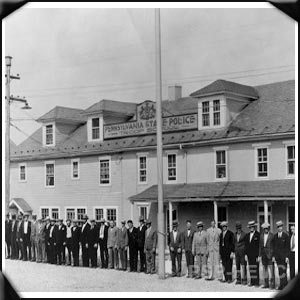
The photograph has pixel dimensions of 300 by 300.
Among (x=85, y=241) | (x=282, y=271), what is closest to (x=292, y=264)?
(x=282, y=271)

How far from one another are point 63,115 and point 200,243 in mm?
2042

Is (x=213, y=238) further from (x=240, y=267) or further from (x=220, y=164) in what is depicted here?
(x=220, y=164)

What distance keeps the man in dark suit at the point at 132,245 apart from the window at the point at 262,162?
1.47m

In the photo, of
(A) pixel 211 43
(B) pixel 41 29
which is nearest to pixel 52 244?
(B) pixel 41 29

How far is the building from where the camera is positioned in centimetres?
663

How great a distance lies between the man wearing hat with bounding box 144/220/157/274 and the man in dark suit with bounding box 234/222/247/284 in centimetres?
87

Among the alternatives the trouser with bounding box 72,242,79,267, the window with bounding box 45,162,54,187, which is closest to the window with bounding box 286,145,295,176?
the trouser with bounding box 72,242,79,267

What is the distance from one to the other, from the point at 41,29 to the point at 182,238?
269cm

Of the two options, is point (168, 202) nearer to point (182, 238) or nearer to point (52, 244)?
point (182, 238)

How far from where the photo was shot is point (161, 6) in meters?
6.68

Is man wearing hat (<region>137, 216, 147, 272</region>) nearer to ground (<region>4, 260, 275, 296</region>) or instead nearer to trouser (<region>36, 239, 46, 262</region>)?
ground (<region>4, 260, 275, 296</region>)

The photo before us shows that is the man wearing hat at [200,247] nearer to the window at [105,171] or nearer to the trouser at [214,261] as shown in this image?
the trouser at [214,261]

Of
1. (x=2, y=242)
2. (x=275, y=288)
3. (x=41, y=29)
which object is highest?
(x=41, y=29)

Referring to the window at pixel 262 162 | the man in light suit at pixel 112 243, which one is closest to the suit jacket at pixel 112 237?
the man in light suit at pixel 112 243
